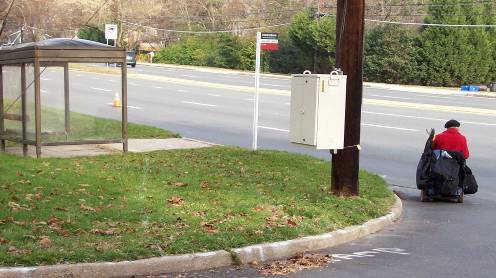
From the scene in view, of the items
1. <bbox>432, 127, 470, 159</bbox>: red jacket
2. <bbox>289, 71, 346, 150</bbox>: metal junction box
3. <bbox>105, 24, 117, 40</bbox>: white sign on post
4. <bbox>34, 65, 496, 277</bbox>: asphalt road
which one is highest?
<bbox>105, 24, 117, 40</bbox>: white sign on post

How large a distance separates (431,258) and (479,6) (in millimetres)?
47924

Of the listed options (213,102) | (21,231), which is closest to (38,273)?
(21,231)

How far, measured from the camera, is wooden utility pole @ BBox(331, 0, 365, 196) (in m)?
9.58

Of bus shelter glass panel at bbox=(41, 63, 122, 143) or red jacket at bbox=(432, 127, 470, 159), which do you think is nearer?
red jacket at bbox=(432, 127, 470, 159)

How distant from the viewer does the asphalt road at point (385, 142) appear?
23.5 feet

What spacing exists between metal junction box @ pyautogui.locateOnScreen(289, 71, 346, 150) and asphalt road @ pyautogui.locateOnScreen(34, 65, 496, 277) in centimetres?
144

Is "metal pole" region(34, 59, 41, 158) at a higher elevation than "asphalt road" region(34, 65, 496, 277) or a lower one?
higher

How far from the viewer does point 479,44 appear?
5141cm

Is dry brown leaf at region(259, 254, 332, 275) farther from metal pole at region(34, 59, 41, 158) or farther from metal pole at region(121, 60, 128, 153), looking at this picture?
metal pole at region(121, 60, 128, 153)

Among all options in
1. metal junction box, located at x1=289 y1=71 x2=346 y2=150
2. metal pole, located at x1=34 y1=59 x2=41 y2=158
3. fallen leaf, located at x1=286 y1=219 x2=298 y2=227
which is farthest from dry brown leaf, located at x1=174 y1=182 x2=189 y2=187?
metal pole, located at x1=34 y1=59 x2=41 y2=158

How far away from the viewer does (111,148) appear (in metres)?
14.0

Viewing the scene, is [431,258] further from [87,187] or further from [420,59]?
[420,59]

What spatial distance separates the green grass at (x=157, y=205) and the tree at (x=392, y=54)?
4098 cm

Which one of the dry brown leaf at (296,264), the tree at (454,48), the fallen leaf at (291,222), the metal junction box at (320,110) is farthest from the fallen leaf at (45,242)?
the tree at (454,48)
